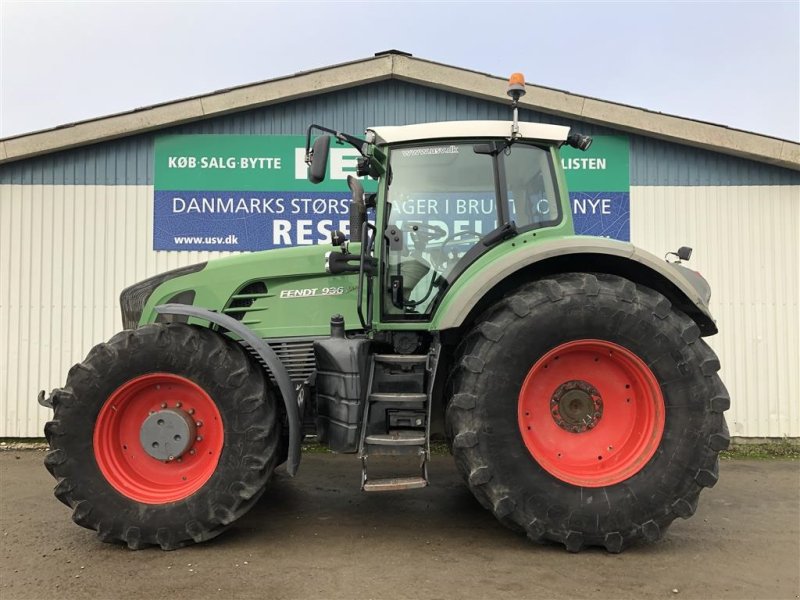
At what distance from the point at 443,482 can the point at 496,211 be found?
2.35 meters

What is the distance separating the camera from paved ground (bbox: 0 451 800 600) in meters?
2.65

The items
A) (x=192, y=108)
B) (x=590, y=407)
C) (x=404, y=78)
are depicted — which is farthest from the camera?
(x=404, y=78)

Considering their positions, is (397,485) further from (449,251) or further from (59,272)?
(59,272)

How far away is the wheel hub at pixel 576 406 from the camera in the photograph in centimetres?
319

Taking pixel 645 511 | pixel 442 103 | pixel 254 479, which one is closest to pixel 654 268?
pixel 645 511

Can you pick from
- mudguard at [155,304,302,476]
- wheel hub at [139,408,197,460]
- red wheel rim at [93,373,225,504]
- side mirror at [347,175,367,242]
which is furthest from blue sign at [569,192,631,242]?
wheel hub at [139,408,197,460]

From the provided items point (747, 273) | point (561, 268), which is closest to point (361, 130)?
point (561, 268)

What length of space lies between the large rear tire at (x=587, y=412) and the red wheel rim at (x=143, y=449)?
1.44 meters

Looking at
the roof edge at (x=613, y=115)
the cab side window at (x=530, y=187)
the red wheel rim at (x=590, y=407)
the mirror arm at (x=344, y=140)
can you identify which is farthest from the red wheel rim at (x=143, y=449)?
the roof edge at (x=613, y=115)

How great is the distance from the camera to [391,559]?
117 inches

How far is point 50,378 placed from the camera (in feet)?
19.3

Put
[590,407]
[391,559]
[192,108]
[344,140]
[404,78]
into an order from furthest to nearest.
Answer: [404,78]
[192,108]
[344,140]
[590,407]
[391,559]

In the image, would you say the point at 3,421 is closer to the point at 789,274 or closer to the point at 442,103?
the point at 442,103

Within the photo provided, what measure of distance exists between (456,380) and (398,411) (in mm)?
448
